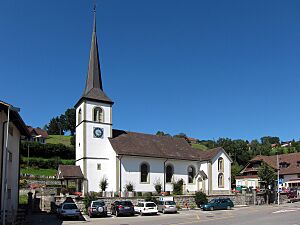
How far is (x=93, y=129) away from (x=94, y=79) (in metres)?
8.20

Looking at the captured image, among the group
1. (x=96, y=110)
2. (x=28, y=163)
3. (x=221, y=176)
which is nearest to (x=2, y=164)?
(x=96, y=110)

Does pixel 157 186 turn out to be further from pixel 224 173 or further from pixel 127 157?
pixel 224 173

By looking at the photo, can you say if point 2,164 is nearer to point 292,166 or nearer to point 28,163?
point 28,163

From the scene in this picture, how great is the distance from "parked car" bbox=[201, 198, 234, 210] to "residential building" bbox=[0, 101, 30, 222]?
67.1 feet

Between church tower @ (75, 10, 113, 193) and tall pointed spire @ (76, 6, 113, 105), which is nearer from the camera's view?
church tower @ (75, 10, 113, 193)

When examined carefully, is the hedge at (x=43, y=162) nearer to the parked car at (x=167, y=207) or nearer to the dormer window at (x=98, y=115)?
the dormer window at (x=98, y=115)

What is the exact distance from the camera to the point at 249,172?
273ft

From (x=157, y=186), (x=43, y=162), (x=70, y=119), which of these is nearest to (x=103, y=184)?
(x=157, y=186)

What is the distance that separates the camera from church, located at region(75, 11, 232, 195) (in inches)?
1911

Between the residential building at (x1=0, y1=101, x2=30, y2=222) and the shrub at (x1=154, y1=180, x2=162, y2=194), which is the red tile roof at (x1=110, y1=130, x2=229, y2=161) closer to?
the shrub at (x1=154, y1=180, x2=162, y2=194)

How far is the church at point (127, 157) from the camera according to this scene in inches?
1911

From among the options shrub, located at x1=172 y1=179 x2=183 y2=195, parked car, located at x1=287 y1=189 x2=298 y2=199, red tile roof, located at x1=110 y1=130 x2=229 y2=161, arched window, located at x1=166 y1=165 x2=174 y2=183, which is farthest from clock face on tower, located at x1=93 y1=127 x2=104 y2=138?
parked car, located at x1=287 y1=189 x2=298 y2=199

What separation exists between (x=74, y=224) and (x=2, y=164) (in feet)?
22.7

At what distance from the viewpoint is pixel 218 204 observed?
42469 millimetres
